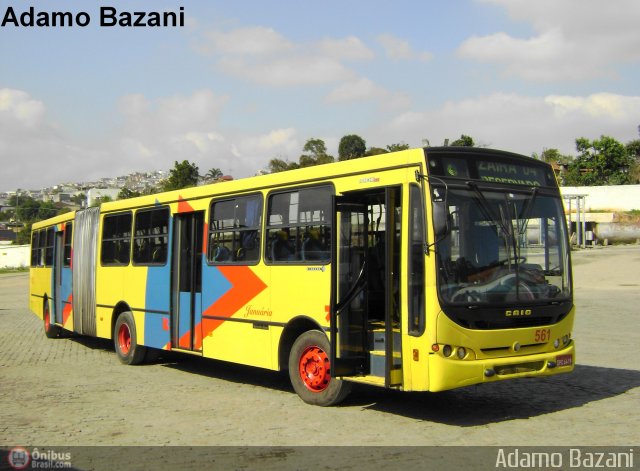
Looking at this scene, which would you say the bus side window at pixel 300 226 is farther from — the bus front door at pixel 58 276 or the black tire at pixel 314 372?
the bus front door at pixel 58 276

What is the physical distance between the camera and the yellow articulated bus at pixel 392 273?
7730 millimetres

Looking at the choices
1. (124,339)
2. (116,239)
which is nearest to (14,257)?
(116,239)

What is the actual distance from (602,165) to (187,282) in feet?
252

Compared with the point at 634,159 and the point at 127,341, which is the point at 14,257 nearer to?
the point at 634,159

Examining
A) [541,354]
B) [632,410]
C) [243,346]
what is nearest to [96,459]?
[243,346]

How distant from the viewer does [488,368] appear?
304 inches

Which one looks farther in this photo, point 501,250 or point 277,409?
point 277,409

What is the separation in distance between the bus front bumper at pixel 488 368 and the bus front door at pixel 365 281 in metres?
0.66

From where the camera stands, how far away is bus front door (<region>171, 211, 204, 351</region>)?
11.7 meters

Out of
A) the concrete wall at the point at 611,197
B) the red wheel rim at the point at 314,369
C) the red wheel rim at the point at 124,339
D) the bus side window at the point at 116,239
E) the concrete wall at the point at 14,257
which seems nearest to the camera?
the red wheel rim at the point at 314,369

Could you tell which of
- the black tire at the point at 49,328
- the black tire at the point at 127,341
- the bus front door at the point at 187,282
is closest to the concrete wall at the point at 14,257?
the black tire at the point at 49,328

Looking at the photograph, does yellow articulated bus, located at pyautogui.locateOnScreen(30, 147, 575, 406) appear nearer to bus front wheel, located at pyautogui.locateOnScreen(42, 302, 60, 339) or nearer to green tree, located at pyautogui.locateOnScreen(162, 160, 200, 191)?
bus front wheel, located at pyautogui.locateOnScreen(42, 302, 60, 339)

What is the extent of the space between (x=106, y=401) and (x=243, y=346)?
193 centimetres

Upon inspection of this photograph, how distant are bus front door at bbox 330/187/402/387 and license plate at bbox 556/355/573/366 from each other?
6.22 feet
